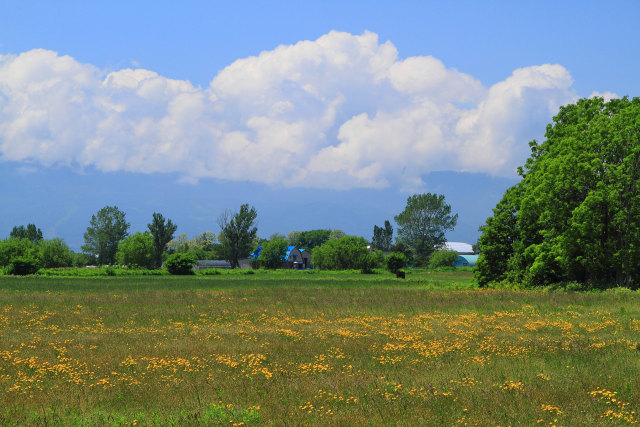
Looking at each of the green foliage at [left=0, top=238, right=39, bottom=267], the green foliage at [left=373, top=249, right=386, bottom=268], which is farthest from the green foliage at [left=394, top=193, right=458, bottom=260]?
the green foliage at [left=0, top=238, right=39, bottom=267]

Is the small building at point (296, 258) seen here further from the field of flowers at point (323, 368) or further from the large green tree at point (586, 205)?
the field of flowers at point (323, 368)

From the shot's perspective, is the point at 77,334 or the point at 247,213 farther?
the point at 247,213

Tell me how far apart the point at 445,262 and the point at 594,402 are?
471ft

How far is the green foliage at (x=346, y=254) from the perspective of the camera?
126188mm

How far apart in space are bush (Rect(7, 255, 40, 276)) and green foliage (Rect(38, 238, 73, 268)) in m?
41.9

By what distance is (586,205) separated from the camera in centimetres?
4741

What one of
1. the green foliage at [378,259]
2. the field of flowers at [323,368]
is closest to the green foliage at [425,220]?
the green foliage at [378,259]

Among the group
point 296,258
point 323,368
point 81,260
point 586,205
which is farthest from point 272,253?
point 323,368

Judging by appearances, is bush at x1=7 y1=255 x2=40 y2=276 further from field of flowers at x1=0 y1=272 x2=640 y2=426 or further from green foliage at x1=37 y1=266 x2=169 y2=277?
field of flowers at x1=0 y1=272 x2=640 y2=426

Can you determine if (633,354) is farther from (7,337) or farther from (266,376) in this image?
(7,337)

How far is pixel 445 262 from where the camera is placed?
498ft

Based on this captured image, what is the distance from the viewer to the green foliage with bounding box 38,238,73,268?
5271 inches

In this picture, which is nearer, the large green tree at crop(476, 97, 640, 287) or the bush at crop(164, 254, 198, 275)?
the large green tree at crop(476, 97, 640, 287)

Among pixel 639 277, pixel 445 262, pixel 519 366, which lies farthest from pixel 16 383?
pixel 445 262
